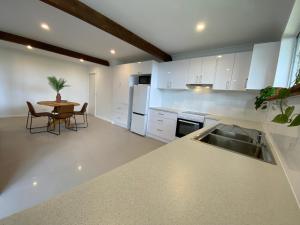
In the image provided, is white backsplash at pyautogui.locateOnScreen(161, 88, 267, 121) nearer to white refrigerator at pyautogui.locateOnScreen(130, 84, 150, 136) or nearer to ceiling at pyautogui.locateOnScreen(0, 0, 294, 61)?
white refrigerator at pyautogui.locateOnScreen(130, 84, 150, 136)

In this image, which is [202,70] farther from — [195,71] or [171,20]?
[171,20]

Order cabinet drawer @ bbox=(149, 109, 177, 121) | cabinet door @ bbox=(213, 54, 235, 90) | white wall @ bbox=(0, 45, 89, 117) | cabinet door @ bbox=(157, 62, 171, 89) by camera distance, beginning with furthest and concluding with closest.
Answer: white wall @ bbox=(0, 45, 89, 117) → cabinet door @ bbox=(157, 62, 171, 89) → cabinet drawer @ bbox=(149, 109, 177, 121) → cabinet door @ bbox=(213, 54, 235, 90)

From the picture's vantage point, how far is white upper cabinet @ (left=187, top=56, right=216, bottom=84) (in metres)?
3.05

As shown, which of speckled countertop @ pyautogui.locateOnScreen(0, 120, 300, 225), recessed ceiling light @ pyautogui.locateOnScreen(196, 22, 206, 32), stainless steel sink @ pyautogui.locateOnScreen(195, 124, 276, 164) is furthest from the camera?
recessed ceiling light @ pyautogui.locateOnScreen(196, 22, 206, 32)

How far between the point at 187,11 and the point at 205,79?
62.6 inches

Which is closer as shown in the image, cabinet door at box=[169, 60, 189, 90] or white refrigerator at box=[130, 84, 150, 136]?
cabinet door at box=[169, 60, 189, 90]

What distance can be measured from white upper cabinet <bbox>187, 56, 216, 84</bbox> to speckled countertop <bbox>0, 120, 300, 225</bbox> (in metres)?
2.55

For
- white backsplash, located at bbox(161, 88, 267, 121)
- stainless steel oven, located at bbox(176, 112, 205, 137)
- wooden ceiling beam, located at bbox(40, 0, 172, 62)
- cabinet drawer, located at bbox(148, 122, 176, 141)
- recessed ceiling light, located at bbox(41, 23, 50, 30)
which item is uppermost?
recessed ceiling light, located at bbox(41, 23, 50, 30)

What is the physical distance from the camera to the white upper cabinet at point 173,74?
351 centimetres

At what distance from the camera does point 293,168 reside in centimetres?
72

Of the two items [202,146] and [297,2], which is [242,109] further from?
[202,146]

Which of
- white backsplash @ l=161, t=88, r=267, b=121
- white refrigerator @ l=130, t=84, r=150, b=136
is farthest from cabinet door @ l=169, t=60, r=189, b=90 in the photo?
white refrigerator @ l=130, t=84, r=150, b=136

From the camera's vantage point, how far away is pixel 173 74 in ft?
12.1

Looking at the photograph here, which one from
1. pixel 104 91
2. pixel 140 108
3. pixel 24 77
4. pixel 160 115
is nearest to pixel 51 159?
pixel 140 108
